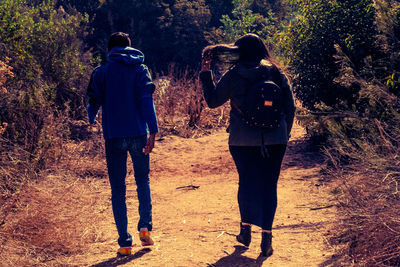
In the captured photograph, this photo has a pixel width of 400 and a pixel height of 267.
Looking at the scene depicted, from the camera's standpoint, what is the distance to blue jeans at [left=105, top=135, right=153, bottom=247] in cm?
456

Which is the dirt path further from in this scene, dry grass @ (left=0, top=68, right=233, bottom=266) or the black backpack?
the black backpack

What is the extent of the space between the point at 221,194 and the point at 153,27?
9919 millimetres

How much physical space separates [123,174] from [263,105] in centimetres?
137

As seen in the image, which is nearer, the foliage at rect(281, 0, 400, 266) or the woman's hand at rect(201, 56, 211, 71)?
the foliage at rect(281, 0, 400, 266)

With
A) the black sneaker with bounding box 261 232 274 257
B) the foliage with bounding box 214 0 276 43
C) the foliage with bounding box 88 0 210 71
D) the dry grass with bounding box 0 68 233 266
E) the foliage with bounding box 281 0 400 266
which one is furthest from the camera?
the foliage with bounding box 88 0 210 71

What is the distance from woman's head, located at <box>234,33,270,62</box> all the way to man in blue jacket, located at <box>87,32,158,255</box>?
2.79ft

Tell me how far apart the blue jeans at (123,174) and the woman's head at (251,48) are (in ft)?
3.70

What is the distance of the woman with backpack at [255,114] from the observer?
14.4 ft

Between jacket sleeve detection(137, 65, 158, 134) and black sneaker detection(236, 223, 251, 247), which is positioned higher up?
jacket sleeve detection(137, 65, 158, 134)

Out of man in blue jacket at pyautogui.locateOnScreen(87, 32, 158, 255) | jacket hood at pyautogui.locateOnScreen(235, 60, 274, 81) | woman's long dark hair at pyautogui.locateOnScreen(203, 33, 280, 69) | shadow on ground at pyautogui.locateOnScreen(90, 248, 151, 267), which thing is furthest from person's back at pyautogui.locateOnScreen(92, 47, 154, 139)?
shadow on ground at pyautogui.locateOnScreen(90, 248, 151, 267)

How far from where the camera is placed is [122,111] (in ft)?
14.9

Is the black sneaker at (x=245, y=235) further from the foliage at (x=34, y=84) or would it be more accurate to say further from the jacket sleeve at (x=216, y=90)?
the foliage at (x=34, y=84)

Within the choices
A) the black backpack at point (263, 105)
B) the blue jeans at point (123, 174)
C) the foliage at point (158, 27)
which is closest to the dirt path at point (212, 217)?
the blue jeans at point (123, 174)

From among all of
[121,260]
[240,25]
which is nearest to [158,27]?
[240,25]
